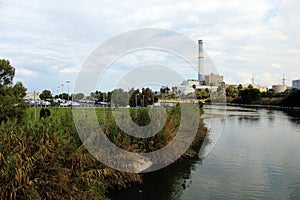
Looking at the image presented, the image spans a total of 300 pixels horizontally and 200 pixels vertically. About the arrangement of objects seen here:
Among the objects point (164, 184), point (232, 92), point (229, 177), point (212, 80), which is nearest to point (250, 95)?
point (232, 92)

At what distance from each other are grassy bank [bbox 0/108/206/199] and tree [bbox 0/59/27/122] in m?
4.62

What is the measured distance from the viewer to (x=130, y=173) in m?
11.2

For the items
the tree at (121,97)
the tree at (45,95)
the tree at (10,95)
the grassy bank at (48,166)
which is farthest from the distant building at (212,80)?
the grassy bank at (48,166)

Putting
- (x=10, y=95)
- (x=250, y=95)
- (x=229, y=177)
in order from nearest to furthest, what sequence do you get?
(x=229, y=177) < (x=10, y=95) < (x=250, y=95)

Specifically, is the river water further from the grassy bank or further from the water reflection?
the grassy bank

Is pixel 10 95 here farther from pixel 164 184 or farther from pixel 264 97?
pixel 264 97

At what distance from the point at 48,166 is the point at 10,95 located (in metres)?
8.41

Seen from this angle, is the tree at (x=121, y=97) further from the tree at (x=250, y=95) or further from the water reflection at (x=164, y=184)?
the tree at (x=250, y=95)

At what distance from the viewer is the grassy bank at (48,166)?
254 inches

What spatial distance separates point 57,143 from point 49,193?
4.53ft

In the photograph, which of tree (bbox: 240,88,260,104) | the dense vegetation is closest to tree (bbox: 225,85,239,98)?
the dense vegetation

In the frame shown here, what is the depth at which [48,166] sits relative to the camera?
723 centimetres

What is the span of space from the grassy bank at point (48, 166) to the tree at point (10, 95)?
4624 mm

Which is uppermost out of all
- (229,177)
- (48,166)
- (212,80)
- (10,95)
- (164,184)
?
(212,80)
